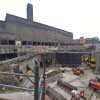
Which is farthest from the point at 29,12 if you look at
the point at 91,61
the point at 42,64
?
the point at 91,61

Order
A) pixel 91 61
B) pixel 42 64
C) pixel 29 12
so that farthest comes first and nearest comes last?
1. pixel 29 12
2. pixel 91 61
3. pixel 42 64

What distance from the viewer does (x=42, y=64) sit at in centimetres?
1212

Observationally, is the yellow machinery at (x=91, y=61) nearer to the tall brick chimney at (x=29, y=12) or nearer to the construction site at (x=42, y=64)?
the construction site at (x=42, y=64)

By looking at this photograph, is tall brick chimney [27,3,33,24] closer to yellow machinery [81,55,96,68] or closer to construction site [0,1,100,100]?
construction site [0,1,100,100]

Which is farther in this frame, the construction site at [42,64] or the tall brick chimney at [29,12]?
the tall brick chimney at [29,12]

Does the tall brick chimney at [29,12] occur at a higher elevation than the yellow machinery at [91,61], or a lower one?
higher

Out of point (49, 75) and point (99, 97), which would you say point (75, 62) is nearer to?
point (49, 75)

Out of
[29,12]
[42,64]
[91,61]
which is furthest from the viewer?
[29,12]

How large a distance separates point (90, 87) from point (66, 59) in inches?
355

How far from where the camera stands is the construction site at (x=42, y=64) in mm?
2255

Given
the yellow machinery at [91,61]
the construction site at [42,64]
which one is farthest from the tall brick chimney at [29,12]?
the yellow machinery at [91,61]

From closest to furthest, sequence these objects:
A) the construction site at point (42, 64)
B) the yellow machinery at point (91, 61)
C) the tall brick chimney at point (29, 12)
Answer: the construction site at point (42, 64), the yellow machinery at point (91, 61), the tall brick chimney at point (29, 12)

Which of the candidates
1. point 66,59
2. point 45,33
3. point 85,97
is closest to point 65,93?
point 85,97

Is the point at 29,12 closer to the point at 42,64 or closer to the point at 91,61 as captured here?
the point at 42,64
